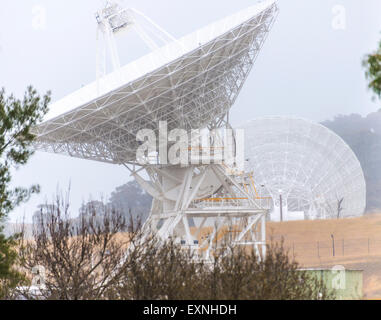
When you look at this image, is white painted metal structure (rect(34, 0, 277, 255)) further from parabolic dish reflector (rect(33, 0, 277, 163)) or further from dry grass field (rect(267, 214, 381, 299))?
dry grass field (rect(267, 214, 381, 299))

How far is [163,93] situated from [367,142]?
209ft

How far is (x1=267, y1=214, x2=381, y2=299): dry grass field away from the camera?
5466cm

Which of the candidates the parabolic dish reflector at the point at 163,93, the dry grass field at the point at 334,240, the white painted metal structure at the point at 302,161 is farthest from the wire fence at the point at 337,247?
the parabolic dish reflector at the point at 163,93

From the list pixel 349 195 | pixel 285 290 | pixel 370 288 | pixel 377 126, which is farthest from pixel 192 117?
pixel 377 126

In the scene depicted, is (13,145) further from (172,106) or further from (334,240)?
(334,240)

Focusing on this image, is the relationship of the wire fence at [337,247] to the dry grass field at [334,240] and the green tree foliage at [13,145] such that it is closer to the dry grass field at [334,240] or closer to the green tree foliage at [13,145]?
the dry grass field at [334,240]

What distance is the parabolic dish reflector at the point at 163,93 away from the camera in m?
24.3

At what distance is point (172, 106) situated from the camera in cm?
2653

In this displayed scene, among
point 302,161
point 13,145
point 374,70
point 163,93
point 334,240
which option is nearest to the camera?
point 374,70

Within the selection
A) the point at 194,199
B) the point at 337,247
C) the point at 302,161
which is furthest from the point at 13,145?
the point at 337,247

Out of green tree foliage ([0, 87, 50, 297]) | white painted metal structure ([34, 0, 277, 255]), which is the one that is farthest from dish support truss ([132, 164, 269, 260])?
green tree foliage ([0, 87, 50, 297])

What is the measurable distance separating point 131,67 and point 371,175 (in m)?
57.9

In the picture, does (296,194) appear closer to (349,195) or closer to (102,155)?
(349,195)

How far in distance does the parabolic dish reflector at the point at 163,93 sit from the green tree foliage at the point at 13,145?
12.3m
